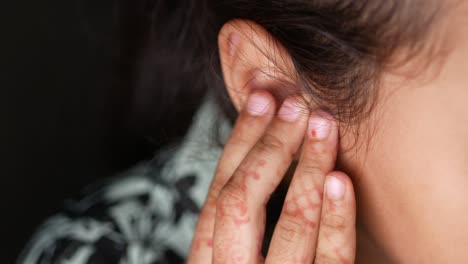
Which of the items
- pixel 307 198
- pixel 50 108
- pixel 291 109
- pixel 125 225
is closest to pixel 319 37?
pixel 291 109

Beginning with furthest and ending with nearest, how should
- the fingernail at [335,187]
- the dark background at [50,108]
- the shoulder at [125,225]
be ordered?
the dark background at [50,108] → the shoulder at [125,225] → the fingernail at [335,187]

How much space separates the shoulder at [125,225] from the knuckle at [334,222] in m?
0.43

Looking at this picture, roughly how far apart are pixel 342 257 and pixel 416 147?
0.22 meters

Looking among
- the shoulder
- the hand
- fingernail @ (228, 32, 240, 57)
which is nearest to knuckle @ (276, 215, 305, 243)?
the hand

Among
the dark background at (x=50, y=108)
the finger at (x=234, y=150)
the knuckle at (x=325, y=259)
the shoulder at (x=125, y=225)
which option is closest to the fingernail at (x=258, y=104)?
the finger at (x=234, y=150)

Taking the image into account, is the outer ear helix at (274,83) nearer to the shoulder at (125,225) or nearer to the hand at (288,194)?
the hand at (288,194)

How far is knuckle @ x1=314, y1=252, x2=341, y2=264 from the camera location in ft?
3.07

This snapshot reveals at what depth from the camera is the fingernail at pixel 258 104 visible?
3.12 ft

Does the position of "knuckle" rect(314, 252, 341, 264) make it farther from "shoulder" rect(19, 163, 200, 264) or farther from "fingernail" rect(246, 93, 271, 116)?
"shoulder" rect(19, 163, 200, 264)

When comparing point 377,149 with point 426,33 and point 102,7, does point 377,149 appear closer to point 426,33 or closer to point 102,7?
point 426,33

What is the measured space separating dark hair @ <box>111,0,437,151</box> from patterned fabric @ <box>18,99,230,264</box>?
129mm

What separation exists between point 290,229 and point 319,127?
6.5 inches

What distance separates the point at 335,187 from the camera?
884mm

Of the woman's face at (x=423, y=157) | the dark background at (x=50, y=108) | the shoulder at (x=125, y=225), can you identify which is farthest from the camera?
the dark background at (x=50, y=108)
